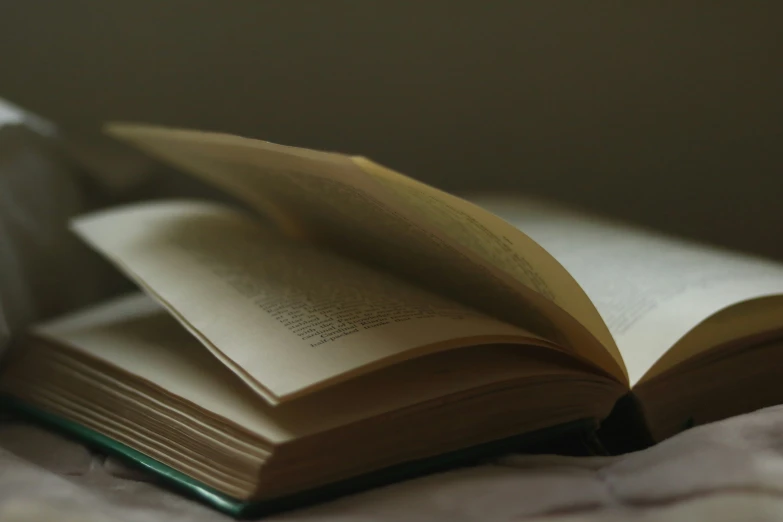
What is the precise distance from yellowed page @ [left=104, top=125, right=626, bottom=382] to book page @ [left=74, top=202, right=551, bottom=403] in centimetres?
2

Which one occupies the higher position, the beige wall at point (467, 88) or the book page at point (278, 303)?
the beige wall at point (467, 88)

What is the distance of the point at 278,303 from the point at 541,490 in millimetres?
188

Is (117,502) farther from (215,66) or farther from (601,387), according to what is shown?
(215,66)

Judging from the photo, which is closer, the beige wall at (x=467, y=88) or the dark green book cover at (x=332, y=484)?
the dark green book cover at (x=332, y=484)

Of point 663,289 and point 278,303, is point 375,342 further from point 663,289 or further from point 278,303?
point 663,289

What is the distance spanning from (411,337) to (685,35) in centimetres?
55

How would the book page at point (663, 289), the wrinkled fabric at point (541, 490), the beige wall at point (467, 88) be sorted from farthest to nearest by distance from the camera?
1. the beige wall at point (467, 88)
2. the book page at point (663, 289)
3. the wrinkled fabric at point (541, 490)

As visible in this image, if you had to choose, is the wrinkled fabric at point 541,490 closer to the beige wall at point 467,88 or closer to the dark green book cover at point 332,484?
the dark green book cover at point 332,484

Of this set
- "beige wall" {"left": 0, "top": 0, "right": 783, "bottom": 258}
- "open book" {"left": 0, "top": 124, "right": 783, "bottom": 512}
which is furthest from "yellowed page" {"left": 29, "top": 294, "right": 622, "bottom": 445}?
"beige wall" {"left": 0, "top": 0, "right": 783, "bottom": 258}

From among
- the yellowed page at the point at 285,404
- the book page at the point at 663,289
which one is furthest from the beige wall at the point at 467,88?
the yellowed page at the point at 285,404

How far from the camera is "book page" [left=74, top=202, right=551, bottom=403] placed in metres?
0.39

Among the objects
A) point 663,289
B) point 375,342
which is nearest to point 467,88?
point 663,289

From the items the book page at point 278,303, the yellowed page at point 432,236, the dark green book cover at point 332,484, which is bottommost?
the dark green book cover at point 332,484

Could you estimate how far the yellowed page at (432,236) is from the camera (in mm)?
401
